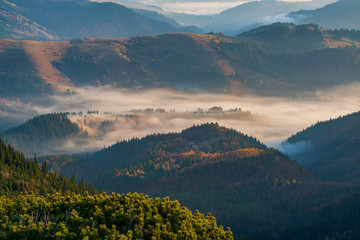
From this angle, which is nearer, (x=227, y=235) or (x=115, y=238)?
(x=115, y=238)

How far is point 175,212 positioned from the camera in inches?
4281

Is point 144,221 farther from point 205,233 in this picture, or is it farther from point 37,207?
point 37,207

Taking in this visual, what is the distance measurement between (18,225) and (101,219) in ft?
54.1

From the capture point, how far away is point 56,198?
112688 mm

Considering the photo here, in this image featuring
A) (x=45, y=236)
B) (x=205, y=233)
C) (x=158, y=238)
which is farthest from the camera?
(x=205, y=233)

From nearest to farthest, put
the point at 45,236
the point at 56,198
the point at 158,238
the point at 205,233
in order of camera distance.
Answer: the point at 45,236, the point at 158,238, the point at 205,233, the point at 56,198

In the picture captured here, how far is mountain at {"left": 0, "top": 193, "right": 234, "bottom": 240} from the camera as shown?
93.6m

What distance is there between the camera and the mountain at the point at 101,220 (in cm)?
9356

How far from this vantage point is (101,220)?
103688 mm

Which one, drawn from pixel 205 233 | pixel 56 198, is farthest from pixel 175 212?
pixel 56 198

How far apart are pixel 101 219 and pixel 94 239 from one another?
32.1 feet

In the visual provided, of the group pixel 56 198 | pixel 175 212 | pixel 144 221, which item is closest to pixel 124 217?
pixel 144 221

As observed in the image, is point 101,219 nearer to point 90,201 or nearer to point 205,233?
point 90,201

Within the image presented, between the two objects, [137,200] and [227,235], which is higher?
[137,200]
